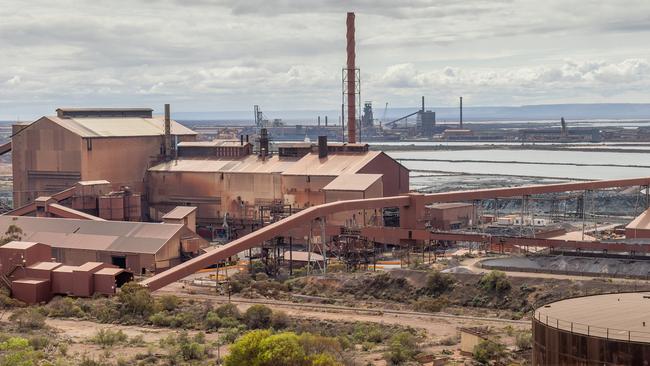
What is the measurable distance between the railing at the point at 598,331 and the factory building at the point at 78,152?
186 feet

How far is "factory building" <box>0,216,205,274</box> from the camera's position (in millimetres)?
57219

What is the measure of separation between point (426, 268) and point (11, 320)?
1985 centimetres

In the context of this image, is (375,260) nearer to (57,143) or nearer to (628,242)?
(628,242)

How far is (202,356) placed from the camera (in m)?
35.2

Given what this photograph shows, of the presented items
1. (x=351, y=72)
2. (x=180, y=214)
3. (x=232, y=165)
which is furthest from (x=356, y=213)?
(x=351, y=72)

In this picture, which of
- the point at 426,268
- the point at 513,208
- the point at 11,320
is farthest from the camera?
the point at 513,208

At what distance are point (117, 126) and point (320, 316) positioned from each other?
4242 centimetres

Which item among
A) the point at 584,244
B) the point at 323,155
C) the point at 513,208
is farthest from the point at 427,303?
the point at 513,208

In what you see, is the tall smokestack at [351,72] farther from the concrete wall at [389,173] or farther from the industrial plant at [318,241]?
the concrete wall at [389,173]

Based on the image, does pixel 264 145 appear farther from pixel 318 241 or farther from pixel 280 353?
pixel 280 353

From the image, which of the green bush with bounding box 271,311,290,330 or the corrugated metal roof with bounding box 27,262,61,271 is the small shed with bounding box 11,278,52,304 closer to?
the corrugated metal roof with bounding box 27,262,61,271

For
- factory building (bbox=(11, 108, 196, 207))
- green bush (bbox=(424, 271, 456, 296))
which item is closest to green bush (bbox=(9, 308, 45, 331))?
green bush (bbox=(424, 271, 456, 296))

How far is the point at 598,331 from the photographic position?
23.1 metres

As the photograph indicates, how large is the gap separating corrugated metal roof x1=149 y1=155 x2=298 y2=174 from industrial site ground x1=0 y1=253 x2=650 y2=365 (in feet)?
68.0
